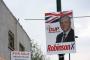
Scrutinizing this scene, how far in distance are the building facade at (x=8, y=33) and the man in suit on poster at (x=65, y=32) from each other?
12.1 meters

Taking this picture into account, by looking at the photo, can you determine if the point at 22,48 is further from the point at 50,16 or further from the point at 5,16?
the point at 50,16

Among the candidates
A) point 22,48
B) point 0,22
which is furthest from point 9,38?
point 22,48

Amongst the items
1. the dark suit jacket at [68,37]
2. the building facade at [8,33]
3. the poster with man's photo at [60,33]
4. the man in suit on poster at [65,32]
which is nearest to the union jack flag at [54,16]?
the poster with man's photo at [60,33]

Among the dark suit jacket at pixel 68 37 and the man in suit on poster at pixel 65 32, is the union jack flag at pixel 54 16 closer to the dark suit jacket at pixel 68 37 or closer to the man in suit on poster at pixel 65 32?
the man in suit on poster at pixel 65 32

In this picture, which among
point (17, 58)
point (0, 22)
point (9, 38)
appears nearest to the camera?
point (17, 58)

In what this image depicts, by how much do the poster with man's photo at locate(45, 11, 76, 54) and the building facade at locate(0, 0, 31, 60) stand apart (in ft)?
39.1

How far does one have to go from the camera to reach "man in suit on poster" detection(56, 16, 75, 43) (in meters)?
14.5

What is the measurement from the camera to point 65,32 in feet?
47.9

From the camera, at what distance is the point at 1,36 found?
2672 cm

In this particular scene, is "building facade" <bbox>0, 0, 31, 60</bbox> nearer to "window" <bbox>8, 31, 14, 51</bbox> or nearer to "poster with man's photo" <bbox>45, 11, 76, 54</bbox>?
"window" <bbox>8, 31, 14, 51</bbox>

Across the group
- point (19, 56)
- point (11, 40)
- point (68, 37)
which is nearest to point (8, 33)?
point (11, 40)

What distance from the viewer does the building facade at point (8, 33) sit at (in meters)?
26.9

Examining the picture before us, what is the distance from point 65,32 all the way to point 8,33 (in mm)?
15157

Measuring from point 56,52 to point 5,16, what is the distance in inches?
549
